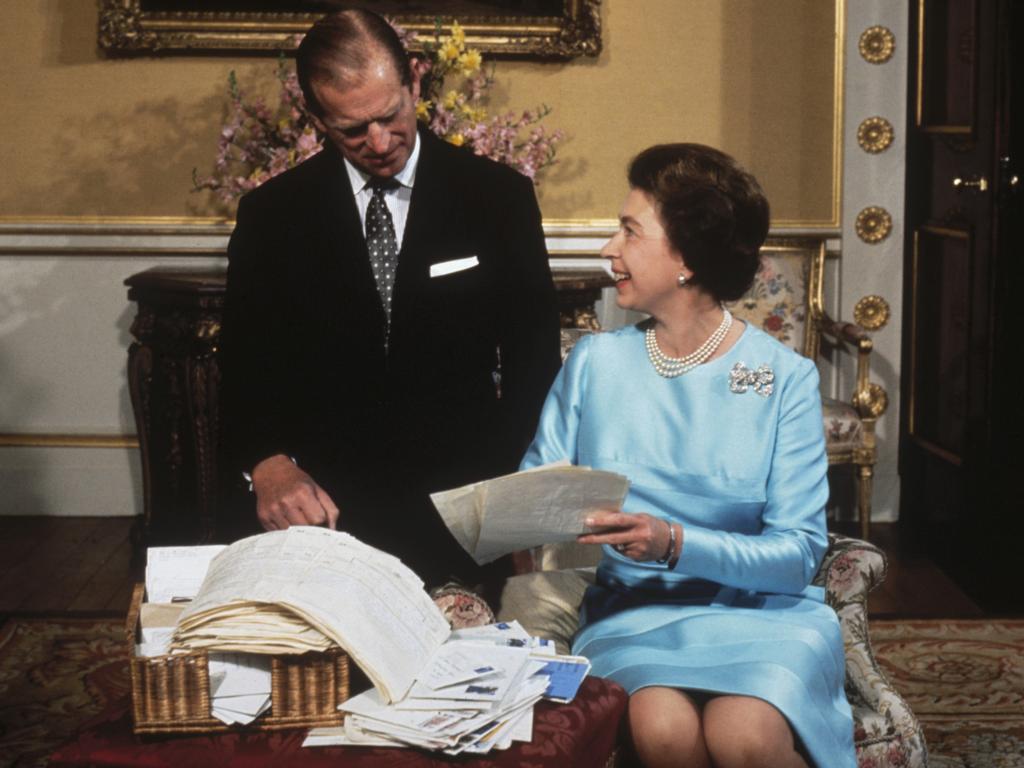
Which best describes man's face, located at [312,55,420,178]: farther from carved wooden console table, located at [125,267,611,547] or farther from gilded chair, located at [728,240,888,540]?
gilded chair, located at [728,240,888,540]

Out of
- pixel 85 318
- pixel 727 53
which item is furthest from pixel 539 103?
pixel 85 318

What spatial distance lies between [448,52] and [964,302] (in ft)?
6.76

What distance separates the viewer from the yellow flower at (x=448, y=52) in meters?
4.21

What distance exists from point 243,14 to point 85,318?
133 cm

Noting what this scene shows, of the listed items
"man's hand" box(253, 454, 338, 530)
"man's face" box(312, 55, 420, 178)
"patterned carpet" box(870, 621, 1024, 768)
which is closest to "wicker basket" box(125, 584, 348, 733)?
"man's hand" box(253, 454, 338, 530)

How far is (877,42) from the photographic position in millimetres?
5297

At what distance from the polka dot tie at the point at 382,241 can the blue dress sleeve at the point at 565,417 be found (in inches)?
15.5

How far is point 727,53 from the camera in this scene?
5.33 meters

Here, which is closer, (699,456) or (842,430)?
(699,456)

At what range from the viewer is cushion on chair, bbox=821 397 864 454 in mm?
4906

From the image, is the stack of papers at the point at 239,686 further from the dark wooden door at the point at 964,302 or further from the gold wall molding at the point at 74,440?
the gold wall molding at the point at 74,440

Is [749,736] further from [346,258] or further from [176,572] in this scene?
[346,258]

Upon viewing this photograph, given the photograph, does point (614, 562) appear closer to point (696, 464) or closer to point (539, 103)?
point (696, 464)

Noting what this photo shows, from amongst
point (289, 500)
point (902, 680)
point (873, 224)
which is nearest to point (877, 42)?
point (873, 224)
